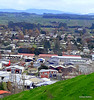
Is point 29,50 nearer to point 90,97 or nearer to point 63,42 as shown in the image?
point 63,42

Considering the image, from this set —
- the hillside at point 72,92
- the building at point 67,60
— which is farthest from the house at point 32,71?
the hillside at point 72,92

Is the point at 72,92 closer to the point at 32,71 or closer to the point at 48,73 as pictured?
the point at 48,73

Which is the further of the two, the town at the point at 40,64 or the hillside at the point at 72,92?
the town at the point at 40,64

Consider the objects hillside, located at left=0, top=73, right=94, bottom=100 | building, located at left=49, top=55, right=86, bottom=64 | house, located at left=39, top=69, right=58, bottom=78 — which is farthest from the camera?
building, located at left=49, top=55, right=86, bottom=64

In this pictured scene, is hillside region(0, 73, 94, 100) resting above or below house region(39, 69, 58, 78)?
above

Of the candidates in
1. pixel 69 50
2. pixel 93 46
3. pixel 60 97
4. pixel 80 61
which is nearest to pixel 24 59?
pixel 80 61

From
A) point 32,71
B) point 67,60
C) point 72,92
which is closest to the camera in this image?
point 72,92

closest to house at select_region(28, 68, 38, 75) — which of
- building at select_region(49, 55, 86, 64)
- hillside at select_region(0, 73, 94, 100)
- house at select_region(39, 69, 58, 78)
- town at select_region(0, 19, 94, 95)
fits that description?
town at select_region(0, 19, 94, 95)

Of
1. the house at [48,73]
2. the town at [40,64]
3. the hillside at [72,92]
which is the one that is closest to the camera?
the hillside at [72,92]

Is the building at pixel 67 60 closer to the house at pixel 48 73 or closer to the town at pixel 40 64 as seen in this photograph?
the town at pixel 40 64

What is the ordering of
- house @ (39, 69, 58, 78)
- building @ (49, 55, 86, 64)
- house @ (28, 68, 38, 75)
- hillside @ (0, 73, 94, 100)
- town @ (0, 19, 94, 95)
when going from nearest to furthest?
1. hillside @ (0, 73, 94, 100)
2. town @ (0, 19, 94, 95)
3. house @ (39, 69, 58, 78)
4. house @ (28, 68, 38, 75)
5. building @ (49, 55, 86, 64)

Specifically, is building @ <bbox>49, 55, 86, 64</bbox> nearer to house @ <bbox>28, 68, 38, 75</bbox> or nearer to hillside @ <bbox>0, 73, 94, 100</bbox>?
house @ <bbox>28, 68, 38, 75</bbox>

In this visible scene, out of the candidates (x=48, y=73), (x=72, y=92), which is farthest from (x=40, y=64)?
(x=72, y=92)

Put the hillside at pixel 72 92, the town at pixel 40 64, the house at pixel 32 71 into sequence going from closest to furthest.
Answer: the hillside at pixel 72 92
the town at pixel 40 64
the house at pixel 32 71
